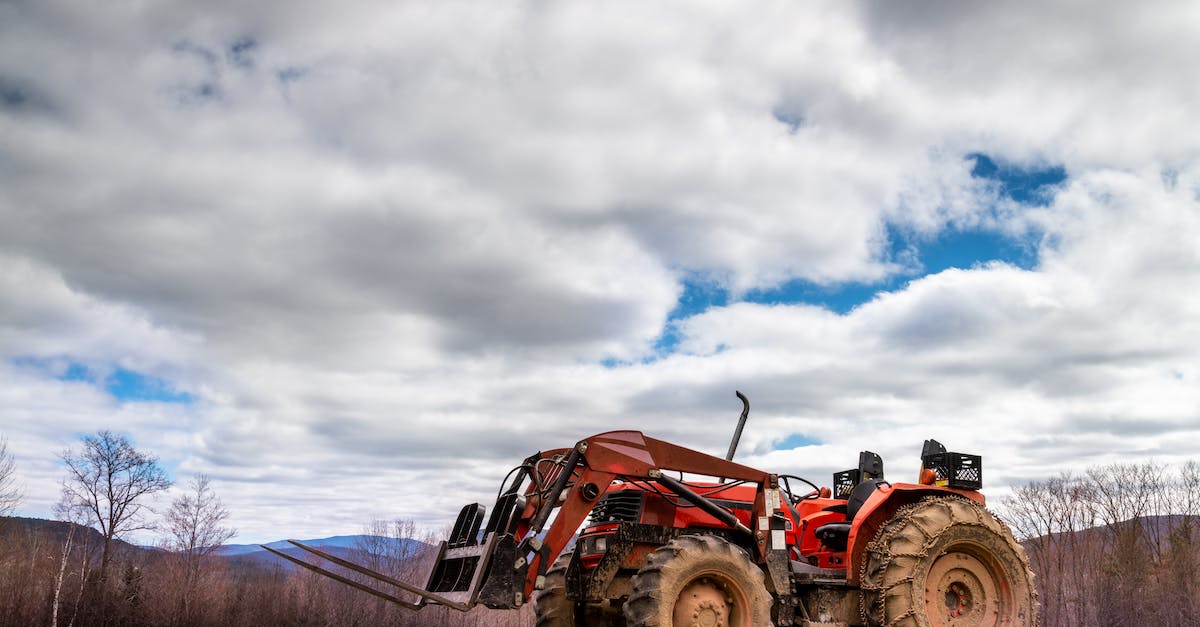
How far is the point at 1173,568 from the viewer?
36.2 m

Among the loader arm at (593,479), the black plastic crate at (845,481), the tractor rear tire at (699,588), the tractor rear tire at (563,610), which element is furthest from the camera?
the black plastic crate at (845,481)

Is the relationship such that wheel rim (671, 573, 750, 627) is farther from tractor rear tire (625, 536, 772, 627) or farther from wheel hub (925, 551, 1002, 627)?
wheel hub (925, 551, 1002, 627)

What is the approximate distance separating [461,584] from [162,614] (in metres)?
27.1

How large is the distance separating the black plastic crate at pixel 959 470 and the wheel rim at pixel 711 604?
4.48 m

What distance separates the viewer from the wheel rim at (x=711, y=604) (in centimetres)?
947

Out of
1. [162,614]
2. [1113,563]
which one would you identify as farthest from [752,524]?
[1113,563]

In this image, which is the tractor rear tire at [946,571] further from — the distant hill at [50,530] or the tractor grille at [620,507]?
the distant hill at [50,530]

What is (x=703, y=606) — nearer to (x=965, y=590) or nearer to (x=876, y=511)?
(x=876, y=511)

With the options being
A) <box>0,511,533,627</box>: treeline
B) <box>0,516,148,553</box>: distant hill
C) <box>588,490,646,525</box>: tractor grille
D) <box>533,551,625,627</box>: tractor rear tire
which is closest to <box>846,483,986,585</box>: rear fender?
<box>588,490,646,525</box>: tractor grille

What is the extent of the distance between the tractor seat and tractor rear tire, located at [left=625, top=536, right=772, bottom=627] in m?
2.50

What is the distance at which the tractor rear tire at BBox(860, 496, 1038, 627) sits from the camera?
435 inches

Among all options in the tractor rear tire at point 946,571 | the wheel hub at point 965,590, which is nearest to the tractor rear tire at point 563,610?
the tractor rear tire at point 946,571

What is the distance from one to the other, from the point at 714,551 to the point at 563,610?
2.67 metres

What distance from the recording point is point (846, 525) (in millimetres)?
12289
